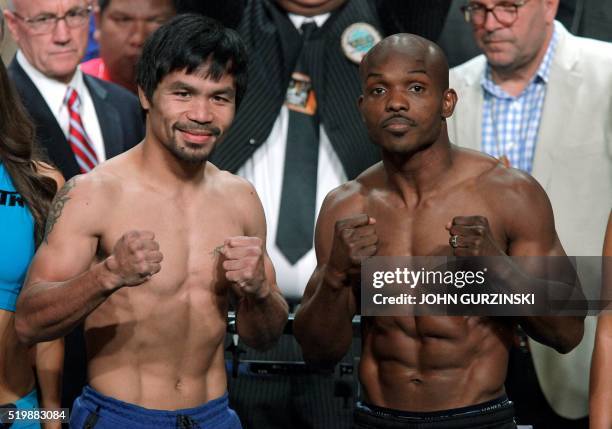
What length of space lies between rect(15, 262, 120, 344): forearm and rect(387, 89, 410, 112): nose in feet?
2.57

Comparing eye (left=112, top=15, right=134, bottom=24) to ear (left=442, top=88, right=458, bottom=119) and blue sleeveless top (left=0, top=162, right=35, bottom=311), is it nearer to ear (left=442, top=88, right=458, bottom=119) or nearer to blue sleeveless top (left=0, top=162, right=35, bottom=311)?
blue sleeveless top (left=0, top=162, right=35, bottom=311)

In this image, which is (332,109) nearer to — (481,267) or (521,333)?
(521,333)

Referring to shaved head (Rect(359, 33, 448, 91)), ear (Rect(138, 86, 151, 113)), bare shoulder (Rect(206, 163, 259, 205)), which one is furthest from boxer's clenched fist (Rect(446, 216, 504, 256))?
ear (Rect(138, 86, 151, 113))

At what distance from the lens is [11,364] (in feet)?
8.30

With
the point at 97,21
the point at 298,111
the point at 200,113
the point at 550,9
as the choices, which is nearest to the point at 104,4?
the point at 97,21

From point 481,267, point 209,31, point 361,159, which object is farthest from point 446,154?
point 361,159

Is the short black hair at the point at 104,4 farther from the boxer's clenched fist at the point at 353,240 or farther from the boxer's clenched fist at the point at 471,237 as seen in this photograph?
the boxer's clenched fist at the point at 471,237

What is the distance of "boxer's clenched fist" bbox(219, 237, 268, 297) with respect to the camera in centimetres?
222

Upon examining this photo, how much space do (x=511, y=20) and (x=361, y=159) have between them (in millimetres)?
658

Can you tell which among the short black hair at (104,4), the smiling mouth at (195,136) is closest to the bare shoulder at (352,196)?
the smiling mouth at (195,136)

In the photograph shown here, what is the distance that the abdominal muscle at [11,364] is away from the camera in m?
2.51

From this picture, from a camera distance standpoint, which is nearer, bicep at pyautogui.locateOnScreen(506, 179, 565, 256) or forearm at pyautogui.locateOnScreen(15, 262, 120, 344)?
forearm at pyautogui.locateOnScreen(15, 262, 120, 344)

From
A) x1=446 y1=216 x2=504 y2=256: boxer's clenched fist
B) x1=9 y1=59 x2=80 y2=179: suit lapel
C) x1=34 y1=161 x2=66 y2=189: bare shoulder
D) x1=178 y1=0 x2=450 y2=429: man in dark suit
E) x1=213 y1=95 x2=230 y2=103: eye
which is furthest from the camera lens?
x1=178 y1=0 x2=450 y2=429: man in dark suit

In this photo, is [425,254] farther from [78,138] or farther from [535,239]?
[78,138]
